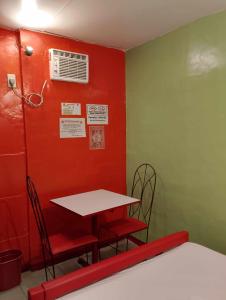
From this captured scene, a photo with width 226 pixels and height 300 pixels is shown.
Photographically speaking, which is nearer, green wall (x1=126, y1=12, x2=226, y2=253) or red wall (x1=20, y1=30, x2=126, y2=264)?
green wall (x1=126, y1=12, x2=226, y2=253)

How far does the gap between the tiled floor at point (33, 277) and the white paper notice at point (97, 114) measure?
1553 mm

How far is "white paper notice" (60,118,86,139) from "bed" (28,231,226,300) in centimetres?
148

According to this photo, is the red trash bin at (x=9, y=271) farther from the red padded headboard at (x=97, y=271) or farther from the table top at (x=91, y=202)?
the red padded headboard at (x=97, y=271)

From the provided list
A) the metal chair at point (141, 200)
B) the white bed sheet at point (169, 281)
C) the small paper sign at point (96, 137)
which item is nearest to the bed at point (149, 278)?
the white bed sheet at point (169, 281)

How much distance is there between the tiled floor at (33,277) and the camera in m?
2.17

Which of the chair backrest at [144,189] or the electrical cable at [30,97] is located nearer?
the electrical cable at [30,97]

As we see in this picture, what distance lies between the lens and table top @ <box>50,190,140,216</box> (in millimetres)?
2165

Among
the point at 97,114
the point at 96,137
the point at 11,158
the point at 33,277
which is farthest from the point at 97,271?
the point at 97,114

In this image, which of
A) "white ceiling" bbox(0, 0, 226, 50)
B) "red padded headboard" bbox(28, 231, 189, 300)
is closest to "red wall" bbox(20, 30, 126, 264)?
"white ceiling" bbox(0, 0, 226, 50)

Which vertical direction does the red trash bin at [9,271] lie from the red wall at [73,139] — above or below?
below

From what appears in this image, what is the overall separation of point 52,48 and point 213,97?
5.43 ft

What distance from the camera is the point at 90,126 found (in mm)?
2859

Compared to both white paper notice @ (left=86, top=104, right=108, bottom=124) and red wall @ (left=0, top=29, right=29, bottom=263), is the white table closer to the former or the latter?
red wall @ (left=0, top=29, right=29, bottom=263)

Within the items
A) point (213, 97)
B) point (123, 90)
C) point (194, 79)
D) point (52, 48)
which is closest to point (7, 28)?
point (52, 48)
